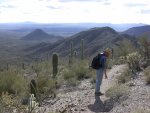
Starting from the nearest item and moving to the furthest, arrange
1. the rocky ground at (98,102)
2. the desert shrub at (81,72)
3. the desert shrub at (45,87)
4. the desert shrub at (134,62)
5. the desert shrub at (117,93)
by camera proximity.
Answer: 1. the rocky ground at (98,102)
2. the desert shrub at (117,93)
3. the desert shrub at (45,87)
4. the desert shrub at (134,62)
5. the desert shrub at (81,72)

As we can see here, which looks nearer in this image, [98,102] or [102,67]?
[98,102]

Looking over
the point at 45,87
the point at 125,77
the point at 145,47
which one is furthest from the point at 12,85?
the point at 145,47

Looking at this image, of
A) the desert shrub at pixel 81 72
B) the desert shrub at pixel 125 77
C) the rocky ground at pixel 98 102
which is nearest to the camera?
the rocky ground at pixel 98 102

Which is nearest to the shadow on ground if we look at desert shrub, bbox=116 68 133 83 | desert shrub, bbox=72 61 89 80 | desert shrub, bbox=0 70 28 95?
desert shrub, bbox=116 68 133 83

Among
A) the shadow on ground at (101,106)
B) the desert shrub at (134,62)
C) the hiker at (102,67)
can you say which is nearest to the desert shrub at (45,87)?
the hiker at (102,67)

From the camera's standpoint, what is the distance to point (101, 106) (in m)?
12.8

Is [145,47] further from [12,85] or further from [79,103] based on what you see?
[79,103]

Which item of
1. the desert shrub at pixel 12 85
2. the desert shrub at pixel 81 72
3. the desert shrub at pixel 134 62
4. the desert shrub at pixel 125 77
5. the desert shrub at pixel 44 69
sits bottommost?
the desert shrub at pixel 44 69

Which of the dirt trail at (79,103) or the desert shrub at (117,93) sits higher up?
the desert shrub at (117,93)

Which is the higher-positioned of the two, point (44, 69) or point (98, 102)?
point (98, 102)

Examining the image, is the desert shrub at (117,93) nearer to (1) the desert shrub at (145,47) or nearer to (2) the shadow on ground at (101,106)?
(2) the shadow on ground at (101,106)

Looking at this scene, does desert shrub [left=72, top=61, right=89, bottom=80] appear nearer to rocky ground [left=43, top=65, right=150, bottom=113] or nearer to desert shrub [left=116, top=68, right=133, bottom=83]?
desert shrub [left=116, top=68, right=133, bottom=83]

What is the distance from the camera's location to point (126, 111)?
1152 cm

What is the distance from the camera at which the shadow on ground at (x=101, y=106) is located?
492 inches
